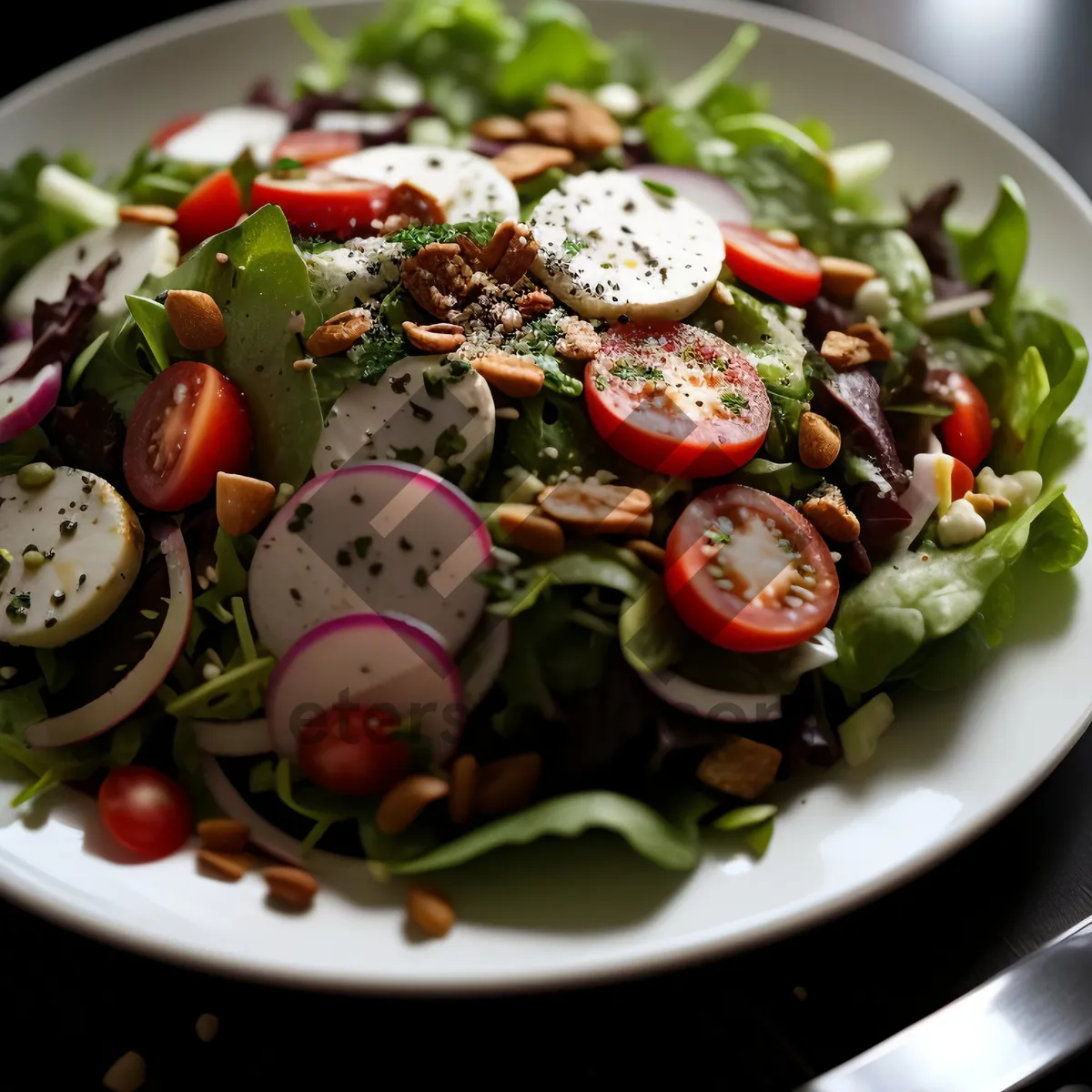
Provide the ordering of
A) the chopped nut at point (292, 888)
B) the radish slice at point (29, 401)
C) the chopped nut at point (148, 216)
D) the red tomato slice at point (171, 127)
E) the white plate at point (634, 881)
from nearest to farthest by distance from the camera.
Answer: the white plate at point (634, 881) → the chopped nut at point (292, 888) → the radish slice at point (29, 401) → the chopped nut at point (148, 216) → the red tomato slice at point (171, 127)

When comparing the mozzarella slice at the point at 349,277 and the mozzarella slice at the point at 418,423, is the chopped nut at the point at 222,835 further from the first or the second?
the mozzarella slice at the point at 349,277

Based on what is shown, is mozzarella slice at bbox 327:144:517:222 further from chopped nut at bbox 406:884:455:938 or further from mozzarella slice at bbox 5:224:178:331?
chopped nut at bbox 406:884:455:938

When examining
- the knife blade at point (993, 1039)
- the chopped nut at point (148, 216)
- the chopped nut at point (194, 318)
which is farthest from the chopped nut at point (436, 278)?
the knife blade at point (993, 1039)

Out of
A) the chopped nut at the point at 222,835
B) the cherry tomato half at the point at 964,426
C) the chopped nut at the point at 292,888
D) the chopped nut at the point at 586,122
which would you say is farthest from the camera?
the chopped nut at the point at 586,122

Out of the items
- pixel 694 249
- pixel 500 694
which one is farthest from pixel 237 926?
pixel 694 249

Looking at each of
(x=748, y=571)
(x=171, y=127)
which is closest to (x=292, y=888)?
(x=748, y=571)

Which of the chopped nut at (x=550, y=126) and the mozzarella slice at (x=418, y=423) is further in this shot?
the chopped nut at (x=550, y=126)

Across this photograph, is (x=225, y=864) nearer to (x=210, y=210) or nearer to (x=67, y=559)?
(x=67, y=559)
